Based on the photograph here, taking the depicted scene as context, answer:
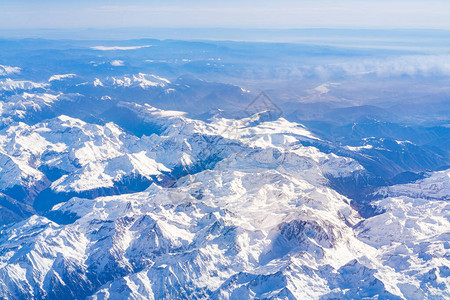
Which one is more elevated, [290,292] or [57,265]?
[290,292]

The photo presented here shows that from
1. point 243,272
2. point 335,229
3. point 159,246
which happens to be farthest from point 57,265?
point 335,229

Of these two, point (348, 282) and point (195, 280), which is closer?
point (348, 282)

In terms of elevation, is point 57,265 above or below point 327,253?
below

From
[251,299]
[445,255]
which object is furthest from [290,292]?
[445,255]

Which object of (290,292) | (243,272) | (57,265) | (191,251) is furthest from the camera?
(57,265)

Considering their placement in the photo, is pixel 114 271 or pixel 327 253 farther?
pixel 114 271

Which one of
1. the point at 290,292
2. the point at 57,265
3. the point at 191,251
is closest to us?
the point at 290,292

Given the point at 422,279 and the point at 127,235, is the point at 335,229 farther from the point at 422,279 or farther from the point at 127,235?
the point at 127,235

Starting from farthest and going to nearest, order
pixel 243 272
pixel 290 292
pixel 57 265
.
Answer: pixel 57 265, pixel 243 272, pixel 290 292

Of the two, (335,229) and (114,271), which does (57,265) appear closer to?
(114,271)
